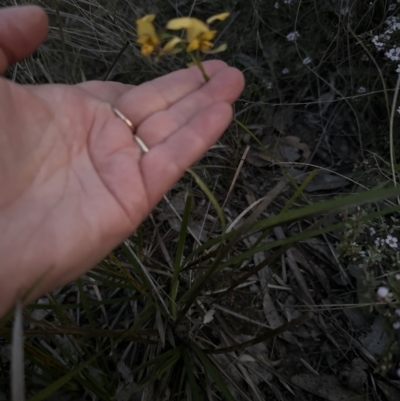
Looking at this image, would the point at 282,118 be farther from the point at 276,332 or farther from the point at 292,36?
the point at 276,332

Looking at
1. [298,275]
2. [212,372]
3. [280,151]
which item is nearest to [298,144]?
[280,151]

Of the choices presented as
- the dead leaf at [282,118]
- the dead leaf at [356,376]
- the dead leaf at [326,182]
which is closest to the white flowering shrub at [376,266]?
the dead leaf at [356,376]

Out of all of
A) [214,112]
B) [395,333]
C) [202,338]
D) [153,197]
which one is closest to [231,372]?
[202,338]

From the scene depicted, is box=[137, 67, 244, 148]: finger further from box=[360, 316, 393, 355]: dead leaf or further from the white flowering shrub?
box=[360, 316, 393, 355]: dead leaf

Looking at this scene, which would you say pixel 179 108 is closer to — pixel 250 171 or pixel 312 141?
pixel 250 171

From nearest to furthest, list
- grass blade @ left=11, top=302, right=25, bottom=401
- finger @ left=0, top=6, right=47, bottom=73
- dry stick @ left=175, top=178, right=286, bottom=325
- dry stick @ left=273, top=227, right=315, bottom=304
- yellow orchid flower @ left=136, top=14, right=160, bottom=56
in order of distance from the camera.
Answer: grass blade @ left=11, top=302, right=25, bottom=401 < dry stick @ left=175, top=178, right=286, bottom=325 < yellow orchid flower @ left=136, top=14, right=160, bottom=56 < finger @ left=0, top=6, right=47, bottom=73 < dry stick @ left=273, top=227, right=315, bottom=304

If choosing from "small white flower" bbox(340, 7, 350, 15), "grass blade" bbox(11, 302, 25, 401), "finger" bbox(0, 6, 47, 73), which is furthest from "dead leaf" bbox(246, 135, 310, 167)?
"grass blade" bbox(11, 302, 25, 401)
